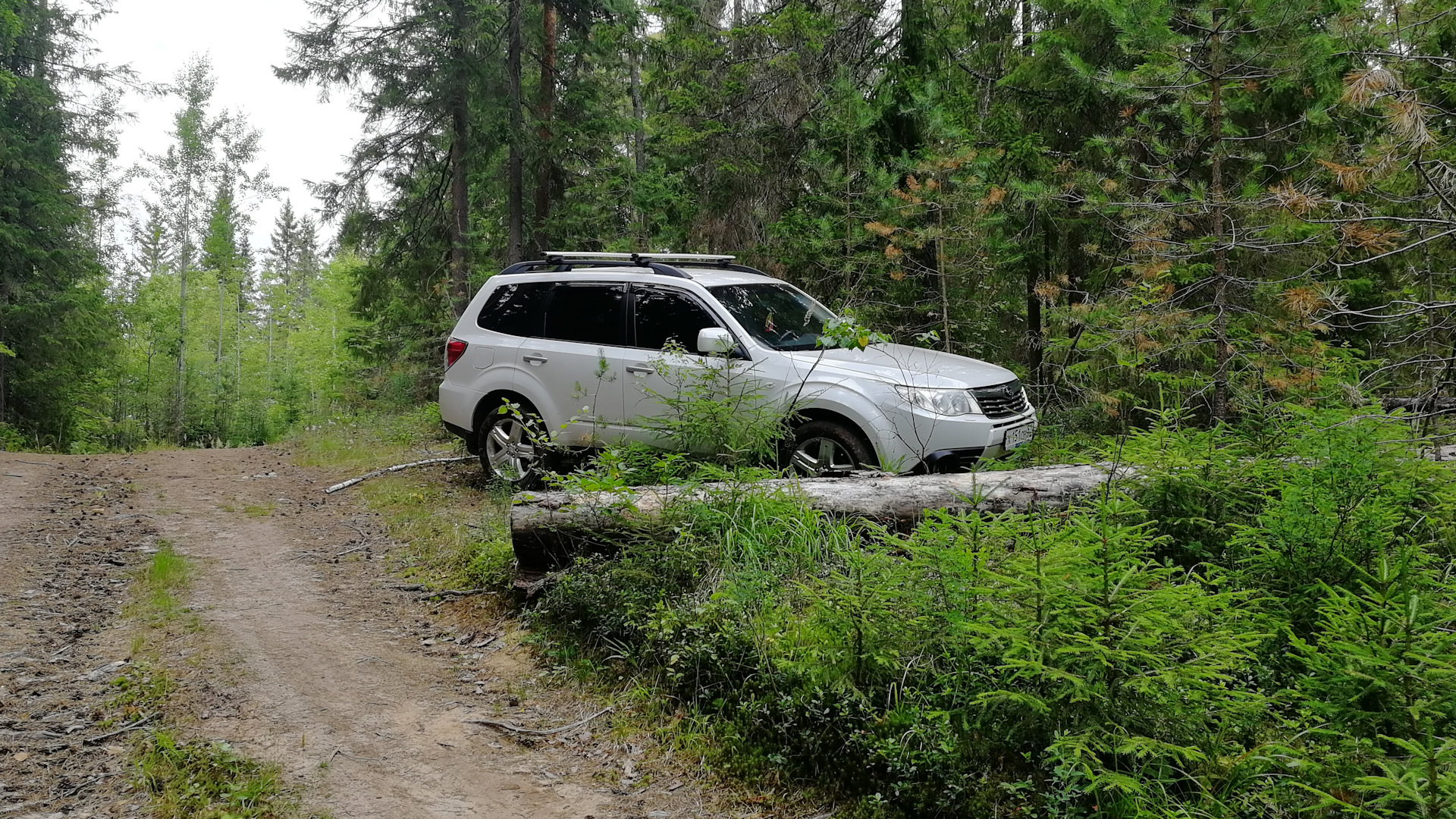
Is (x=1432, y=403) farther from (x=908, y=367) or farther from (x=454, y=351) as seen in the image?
(x=454, y=351)

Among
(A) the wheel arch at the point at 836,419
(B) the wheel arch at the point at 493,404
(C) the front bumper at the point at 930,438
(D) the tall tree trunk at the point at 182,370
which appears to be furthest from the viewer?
(D) the tall tree trunk at the point at 182,370

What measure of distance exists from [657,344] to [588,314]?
2.91ft

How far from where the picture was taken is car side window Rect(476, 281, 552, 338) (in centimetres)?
855

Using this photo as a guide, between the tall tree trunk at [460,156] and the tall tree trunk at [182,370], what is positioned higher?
the tall tree trunk at [460,156]

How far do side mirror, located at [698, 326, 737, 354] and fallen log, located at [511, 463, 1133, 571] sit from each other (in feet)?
4.74

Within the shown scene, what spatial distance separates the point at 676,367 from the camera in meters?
7.25

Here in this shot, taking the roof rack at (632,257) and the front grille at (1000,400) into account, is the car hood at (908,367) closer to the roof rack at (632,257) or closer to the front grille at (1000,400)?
the front grille at (1000,400)

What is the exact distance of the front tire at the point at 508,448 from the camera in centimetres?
820

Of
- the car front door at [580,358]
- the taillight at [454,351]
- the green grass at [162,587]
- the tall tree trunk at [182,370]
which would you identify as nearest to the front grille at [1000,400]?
the car front door at [580,358]

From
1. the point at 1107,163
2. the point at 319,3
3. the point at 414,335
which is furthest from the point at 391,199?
the point at 1107,163

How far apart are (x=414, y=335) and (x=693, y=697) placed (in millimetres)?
19047

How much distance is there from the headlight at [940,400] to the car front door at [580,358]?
9.02 ft

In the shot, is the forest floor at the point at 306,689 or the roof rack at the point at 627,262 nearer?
the forest floor at the point at 306,689

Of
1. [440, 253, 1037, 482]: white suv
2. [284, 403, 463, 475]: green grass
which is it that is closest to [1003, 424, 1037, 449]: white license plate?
[440, 253, 1037, 482]: white suv
